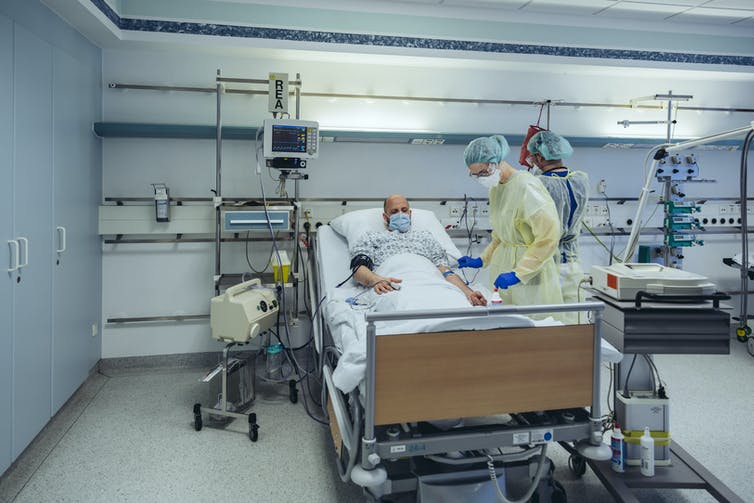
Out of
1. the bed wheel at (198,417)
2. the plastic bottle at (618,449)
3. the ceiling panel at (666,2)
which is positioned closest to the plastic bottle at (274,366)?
the bed wheel at (198,417)

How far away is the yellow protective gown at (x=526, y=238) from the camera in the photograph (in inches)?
89.0

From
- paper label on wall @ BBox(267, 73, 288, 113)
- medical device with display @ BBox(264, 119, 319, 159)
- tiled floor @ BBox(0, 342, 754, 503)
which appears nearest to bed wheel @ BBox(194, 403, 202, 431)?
tiled floor @ BBox(0, 342, 754, 503)

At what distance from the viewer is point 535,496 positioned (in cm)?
193

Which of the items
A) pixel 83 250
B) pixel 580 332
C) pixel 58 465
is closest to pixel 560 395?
pixel 580 332

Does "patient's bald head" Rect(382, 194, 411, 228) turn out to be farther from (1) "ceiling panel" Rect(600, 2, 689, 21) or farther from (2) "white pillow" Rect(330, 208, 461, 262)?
(1) "ceiling panel" Rect(600, 2, 689, 21)

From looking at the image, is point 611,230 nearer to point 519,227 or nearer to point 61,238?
point 519,227

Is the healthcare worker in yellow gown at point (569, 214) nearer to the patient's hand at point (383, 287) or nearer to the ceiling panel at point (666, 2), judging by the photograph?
the patient's hand at point (383, 287)

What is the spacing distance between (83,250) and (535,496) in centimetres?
280

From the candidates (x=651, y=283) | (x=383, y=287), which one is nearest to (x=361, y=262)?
(x=383, y=287)

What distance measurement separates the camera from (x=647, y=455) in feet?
6.46

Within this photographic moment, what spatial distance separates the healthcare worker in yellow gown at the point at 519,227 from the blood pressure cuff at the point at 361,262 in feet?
2.20

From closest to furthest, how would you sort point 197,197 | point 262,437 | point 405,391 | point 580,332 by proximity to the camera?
1. point 405,391
2. point 580,332
3. point 262,437
4. point 197,197

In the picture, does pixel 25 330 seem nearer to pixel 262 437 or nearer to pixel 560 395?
pixel 262 437

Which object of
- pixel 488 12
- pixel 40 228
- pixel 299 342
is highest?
pixel 488 12
